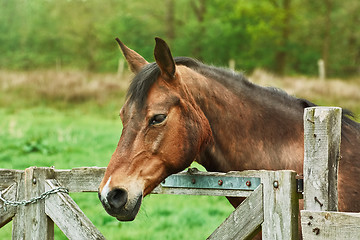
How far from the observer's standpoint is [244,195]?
2.84 m

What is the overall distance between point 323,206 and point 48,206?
1.92m

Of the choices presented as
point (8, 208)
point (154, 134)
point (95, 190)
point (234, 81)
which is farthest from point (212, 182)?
point (8, 208)

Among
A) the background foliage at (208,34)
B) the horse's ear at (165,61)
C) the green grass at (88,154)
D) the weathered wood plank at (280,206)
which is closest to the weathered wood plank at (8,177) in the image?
the green grass at (88,154)

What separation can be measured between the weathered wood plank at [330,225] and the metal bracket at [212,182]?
0.41 metres

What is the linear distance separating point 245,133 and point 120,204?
3.64 ft

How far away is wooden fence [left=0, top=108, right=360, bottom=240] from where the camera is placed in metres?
2.47

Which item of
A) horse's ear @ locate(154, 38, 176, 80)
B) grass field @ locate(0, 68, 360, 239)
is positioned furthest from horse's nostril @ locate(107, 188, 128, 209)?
horse's ear @ locate(154, 38, 176, 80)

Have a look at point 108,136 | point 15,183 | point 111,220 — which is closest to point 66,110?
point 108,136

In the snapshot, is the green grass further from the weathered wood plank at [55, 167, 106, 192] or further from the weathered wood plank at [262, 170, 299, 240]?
the weathered wood plank at [262, 170, 299, 240]

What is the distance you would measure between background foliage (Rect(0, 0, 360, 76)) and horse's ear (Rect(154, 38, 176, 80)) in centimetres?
3072

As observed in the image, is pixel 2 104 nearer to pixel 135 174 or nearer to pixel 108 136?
pixel 108 136

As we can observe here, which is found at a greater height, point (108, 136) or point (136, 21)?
point (136, 21)

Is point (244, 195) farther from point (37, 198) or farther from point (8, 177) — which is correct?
point (8, 177)

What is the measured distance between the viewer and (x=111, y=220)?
22.7ft
